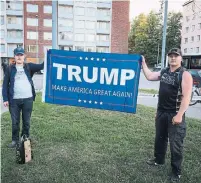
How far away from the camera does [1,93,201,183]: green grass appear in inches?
171

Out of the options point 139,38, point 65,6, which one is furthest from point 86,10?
point 139,38

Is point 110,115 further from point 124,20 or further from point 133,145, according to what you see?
point 124,20

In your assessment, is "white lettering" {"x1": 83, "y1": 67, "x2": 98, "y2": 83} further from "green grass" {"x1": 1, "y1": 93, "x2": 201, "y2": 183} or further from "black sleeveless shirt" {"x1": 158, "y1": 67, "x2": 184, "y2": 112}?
"green grass" {"x1": 1, "y1": 93, "x2": 201, "y2": 183}

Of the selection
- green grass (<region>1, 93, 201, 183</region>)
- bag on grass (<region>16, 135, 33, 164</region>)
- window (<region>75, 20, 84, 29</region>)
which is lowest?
green grass (<region>1, 93, 201, 183</region>)

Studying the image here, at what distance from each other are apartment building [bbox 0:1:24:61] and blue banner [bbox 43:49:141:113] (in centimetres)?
4912

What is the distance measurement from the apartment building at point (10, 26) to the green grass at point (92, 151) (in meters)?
46.6

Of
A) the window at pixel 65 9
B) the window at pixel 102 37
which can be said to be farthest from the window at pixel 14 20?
the window at pixel 102 37

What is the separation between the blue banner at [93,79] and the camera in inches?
190

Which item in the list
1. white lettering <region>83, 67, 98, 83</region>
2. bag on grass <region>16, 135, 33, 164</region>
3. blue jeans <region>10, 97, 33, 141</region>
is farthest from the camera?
blue jeans <region>10, 97, 33, 141</region>

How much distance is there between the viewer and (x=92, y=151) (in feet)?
17.7

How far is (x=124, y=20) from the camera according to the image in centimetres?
5550

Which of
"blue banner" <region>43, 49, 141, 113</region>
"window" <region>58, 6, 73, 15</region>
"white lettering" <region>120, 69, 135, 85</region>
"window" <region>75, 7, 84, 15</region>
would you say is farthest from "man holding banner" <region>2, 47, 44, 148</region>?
"window" <region>75, 7, 84, 15</region>

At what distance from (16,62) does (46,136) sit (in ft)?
6.05

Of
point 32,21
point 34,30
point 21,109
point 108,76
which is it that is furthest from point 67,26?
point 108,76
